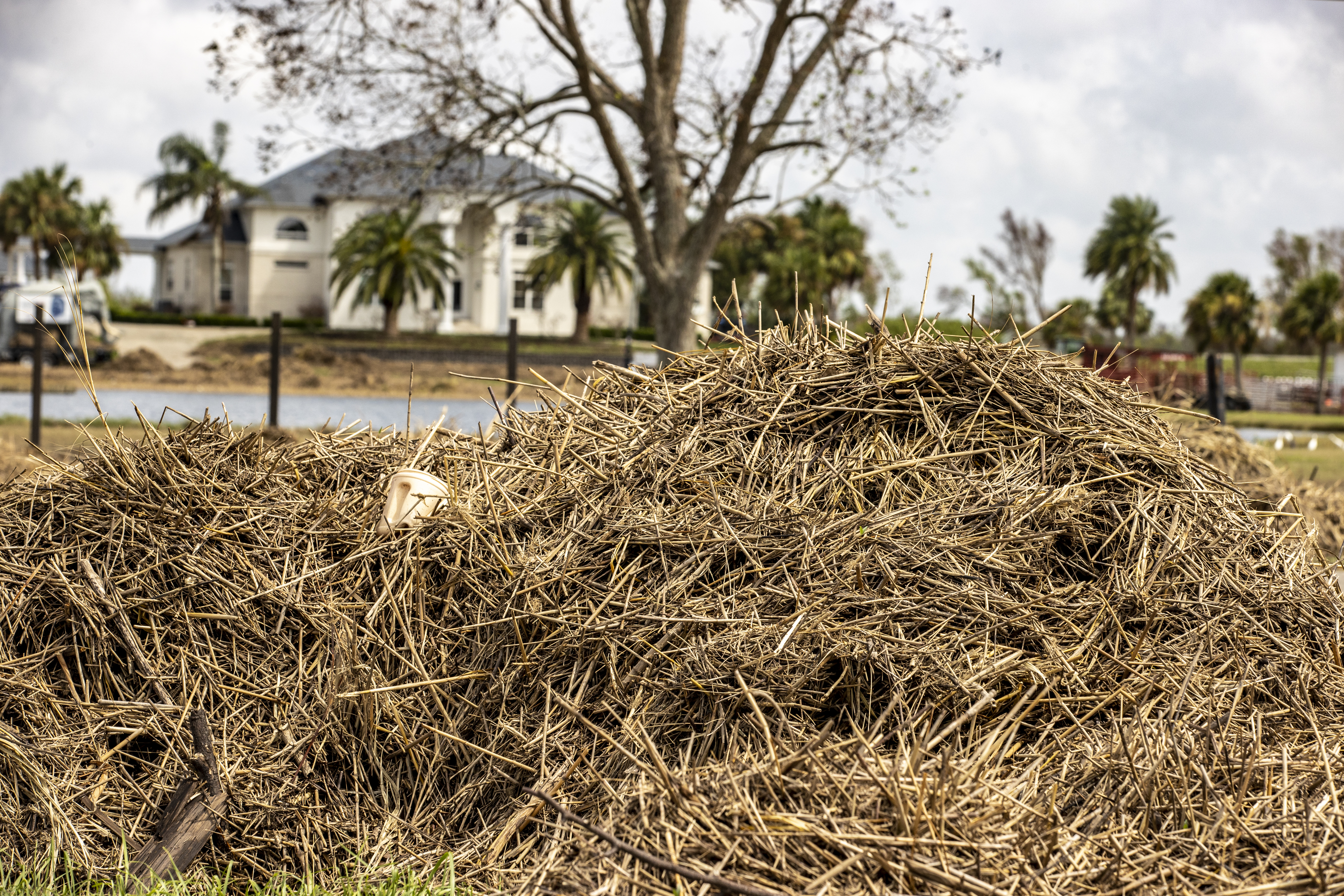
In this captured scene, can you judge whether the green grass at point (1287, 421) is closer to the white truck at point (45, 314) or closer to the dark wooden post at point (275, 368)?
the dark wooden post at point (275, 368)

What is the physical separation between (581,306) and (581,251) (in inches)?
135

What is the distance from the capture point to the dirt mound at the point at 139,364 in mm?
26562

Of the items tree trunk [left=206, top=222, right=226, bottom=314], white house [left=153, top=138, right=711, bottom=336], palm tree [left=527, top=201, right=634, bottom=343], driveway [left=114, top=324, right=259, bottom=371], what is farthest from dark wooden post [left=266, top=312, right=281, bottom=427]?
tree trunk [left=206, top=222, right=226, bottom=314]

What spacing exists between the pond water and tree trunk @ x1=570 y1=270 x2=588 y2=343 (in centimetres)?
2489

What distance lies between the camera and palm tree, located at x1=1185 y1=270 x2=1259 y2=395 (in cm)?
5622

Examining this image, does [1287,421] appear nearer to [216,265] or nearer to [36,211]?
[216,265]

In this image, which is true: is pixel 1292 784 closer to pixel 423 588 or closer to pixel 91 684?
pixel 423 588

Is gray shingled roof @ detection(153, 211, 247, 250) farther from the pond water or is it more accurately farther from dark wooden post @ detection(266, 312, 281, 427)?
dark wooden post @ detection(266, 312, 281, 427)

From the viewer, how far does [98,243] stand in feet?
201

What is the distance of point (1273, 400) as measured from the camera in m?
45.5

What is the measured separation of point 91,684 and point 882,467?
7.91ft

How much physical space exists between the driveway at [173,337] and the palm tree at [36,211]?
18977 mm

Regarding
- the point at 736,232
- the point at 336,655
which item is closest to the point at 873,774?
the point at 336,655

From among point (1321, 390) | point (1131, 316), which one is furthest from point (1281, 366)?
point (1321, 390)
